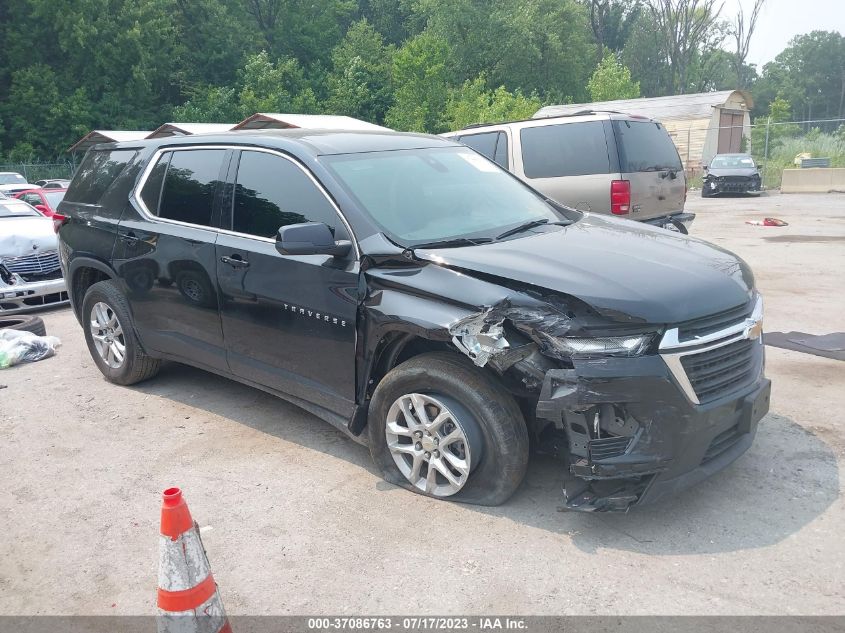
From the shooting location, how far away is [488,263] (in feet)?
11.9

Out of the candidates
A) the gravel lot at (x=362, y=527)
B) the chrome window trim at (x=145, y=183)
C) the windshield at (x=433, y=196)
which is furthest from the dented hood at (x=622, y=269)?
the chrome window trim at (x=145, y=183)

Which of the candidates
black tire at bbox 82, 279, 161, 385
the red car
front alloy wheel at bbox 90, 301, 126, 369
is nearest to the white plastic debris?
black tire at bbox 82, 279, 161, 385

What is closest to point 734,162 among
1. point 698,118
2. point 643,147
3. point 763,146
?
point 698,118

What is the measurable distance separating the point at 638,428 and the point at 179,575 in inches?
78.7

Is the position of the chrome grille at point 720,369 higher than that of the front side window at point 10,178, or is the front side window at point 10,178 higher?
the chrome grille at point 720,369

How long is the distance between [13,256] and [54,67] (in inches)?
1404

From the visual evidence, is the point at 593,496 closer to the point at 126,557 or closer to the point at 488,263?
the point at 488,263

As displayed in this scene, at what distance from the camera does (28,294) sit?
8609mm

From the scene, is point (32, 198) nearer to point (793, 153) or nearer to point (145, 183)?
point (145, 183)

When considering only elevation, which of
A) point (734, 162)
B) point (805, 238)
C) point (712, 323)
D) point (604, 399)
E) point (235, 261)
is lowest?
point (805, 238)

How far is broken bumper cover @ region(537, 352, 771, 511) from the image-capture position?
321 cm

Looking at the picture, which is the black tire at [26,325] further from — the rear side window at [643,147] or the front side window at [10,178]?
the front side window at [10,178]

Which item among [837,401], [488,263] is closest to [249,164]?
[488,263]

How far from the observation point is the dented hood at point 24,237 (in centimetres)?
863
